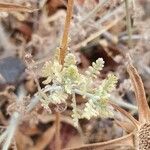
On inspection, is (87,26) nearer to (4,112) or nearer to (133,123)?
(4,112)

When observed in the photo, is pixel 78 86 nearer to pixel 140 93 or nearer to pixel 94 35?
pixel 140 93

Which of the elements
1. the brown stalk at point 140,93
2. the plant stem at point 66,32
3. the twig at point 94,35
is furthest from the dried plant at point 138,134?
the twig at point 94,35

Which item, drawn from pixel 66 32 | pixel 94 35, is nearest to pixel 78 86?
pixel 66 32

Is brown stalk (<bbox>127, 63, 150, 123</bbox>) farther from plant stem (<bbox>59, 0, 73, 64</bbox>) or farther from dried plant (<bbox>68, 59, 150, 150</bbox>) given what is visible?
plant stem (<bbox>59, 0, 73, 64</bbox>)

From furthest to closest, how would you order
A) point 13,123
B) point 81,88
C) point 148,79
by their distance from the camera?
point 148,79 → point 13,123 → point 81,88

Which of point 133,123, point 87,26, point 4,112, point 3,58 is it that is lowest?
point 133,123

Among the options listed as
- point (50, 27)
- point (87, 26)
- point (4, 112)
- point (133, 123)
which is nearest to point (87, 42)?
point (87, 26)

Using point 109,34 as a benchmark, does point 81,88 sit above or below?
below

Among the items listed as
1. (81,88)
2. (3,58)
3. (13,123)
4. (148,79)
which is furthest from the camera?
(148,79)
